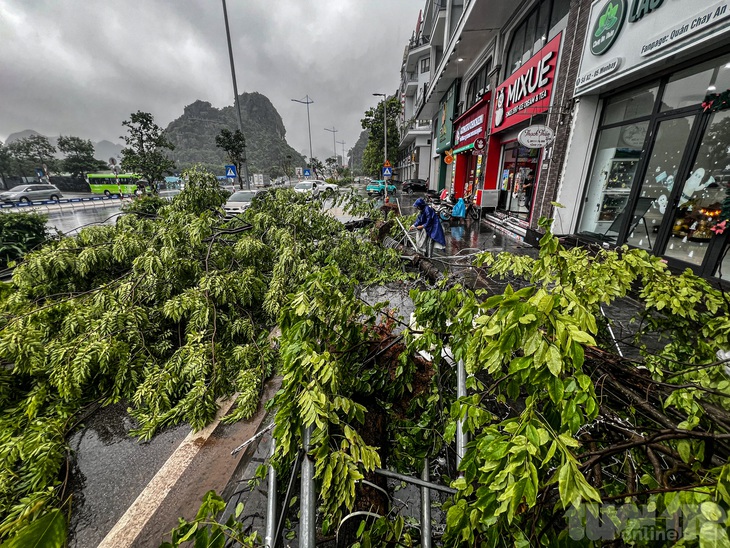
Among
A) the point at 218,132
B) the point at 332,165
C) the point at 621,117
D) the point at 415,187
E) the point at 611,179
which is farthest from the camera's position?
the point at 218,132

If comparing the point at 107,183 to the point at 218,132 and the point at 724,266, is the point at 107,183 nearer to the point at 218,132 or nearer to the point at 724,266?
the point at 724,266

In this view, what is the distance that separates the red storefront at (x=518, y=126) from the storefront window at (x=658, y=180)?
348 cm

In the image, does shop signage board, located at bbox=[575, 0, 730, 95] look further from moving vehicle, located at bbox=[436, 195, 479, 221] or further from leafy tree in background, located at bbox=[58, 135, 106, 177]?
leafy tree in background, located at bbox=[58, 135, 106, 177]

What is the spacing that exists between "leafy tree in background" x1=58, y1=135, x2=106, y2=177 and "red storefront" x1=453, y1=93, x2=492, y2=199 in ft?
208

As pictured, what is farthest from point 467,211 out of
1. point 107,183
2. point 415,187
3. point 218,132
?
point 218,132

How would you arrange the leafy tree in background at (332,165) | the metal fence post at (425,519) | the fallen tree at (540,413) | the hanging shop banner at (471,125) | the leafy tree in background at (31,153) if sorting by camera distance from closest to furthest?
the fallen tree at (540,413), the metal fence post at (425,519), the hanging shop banner at (471,125), the leafy tree in background at (31,153), the leafy tree in background at (332,165)

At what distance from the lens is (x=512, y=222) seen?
1105 centimetres

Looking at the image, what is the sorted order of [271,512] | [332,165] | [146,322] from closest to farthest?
1. [271,512]
2. [146,322]
3. [332,165]

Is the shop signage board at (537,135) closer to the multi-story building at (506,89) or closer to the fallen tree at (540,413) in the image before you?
the multi-story building at (506,89)

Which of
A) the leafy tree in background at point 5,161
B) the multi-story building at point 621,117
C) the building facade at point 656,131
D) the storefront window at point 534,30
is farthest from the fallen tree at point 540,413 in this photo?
the leafy tree in background at point 5,161

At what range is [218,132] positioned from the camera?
132 meters

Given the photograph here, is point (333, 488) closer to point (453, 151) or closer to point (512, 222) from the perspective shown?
point (512, 222)

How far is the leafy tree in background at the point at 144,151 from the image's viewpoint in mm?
19359

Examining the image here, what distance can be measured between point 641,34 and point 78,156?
245ft
